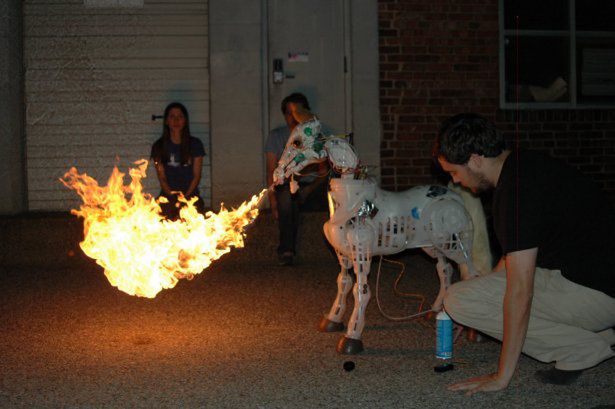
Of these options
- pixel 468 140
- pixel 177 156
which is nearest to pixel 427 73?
pixel 177 156

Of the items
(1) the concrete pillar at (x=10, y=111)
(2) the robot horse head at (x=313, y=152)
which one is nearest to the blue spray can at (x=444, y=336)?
(2) the robot horse head at (x=313, y=152)

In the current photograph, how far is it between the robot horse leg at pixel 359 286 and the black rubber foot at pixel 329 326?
51cm

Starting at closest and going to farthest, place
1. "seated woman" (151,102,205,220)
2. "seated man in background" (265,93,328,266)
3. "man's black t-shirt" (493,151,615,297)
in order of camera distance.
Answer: "man's black t-shirt" (493,151,615,297)
"seated man in background" (265,93,328,266)
"seated woman" (151,102,205,220)

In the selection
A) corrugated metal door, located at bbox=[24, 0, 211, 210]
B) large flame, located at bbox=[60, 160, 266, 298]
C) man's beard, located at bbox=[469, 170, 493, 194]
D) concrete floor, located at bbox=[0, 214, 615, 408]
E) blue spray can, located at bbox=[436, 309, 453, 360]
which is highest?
corrugated metal door, located at bbox=[24, 0, 211, 210]

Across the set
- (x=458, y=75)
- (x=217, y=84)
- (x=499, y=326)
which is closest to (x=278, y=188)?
(x=217, y=84)

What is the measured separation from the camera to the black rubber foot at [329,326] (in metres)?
6.45

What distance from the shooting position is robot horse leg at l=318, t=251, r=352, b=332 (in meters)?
6.29

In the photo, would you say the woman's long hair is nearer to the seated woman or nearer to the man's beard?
the seated woman

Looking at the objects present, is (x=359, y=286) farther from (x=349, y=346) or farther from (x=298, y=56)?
(x=298, y=56)

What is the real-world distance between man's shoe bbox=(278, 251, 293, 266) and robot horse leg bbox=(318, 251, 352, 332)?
3251 millimetres

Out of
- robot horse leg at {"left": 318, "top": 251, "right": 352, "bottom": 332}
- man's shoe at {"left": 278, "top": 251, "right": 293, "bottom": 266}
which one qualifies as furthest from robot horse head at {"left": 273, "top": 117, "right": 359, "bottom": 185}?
man's shoe at {"left": 278, "top": 251, "right": 293, "bottom": 266}

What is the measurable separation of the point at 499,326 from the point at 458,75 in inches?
275

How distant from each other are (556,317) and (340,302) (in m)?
1.88

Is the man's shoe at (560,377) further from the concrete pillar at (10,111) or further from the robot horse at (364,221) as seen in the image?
the concrete pillar at (10,111)
